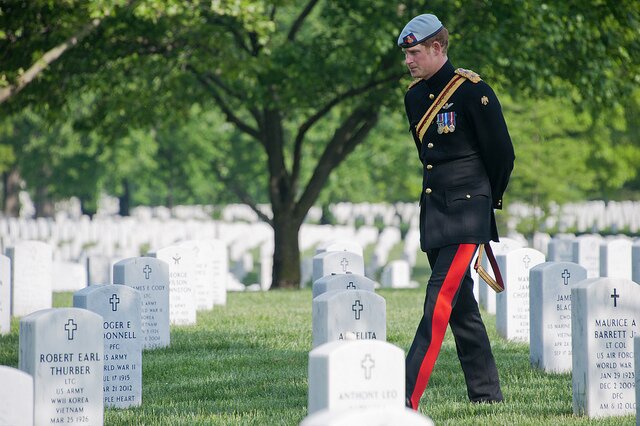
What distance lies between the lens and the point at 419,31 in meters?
6.89

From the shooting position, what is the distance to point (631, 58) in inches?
637

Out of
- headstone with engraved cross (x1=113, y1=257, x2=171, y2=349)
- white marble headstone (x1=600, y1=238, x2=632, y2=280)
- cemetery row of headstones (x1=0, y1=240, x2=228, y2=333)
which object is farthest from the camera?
white marble headstone (x1=600, y1=238, x2=632, y2=280)

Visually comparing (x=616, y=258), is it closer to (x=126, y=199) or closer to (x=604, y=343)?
(x=604, y=343)

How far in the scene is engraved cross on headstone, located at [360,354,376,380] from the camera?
5367mm

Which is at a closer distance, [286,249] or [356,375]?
[356,375]

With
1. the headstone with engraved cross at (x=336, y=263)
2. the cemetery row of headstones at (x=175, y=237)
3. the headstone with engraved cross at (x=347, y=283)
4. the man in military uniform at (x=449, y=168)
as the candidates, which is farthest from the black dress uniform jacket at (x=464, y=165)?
the cemetery row of headstones at (x=175, y=237)

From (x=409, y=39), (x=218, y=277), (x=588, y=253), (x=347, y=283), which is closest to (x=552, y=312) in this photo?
(x=347, y=283)

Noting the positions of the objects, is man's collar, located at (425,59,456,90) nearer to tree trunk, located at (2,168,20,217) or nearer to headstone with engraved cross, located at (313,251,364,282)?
headstone with engraved cross, located at (313,251,364,282)

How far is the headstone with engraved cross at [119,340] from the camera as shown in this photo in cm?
794

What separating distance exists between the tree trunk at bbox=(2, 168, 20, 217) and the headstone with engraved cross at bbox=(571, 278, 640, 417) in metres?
42.3

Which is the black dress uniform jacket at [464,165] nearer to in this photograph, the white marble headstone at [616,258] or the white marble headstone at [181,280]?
the white marble headstone at [181,280]

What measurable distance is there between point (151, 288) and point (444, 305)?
3.87m

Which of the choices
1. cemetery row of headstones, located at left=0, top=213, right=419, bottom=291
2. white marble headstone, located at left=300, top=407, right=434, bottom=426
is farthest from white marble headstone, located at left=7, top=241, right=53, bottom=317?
cemetery row of headstones, located at left=0, top=213, right=419, bottom=291

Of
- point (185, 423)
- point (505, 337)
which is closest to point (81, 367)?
point (185, 423)
